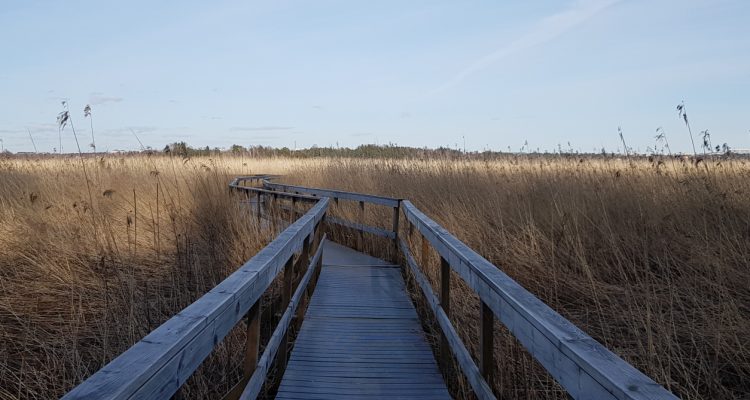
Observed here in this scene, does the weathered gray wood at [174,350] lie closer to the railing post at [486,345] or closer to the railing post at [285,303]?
the railing post at [486,345]

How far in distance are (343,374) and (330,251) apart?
530cm

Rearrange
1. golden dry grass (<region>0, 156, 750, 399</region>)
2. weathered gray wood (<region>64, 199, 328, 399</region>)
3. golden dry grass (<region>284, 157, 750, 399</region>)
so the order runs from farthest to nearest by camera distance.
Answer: golden dry grass (<region>0, 156, 750, 399</region>) → golden dry grass (<region>284, 157, 750, 399</region>) → weathered gray wood (<region>64, 199, 328, 399</region>)

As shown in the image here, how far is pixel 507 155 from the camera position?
1480 cm

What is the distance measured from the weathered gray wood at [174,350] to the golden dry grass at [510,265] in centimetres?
150

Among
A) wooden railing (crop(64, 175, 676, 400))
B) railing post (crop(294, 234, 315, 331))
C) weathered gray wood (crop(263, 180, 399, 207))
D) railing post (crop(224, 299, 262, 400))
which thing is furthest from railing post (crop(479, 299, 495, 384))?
weathered gray wood (crop(263, 180, 399, 207))

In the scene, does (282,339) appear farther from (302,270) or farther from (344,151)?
(344,151)

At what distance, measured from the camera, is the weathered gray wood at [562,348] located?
1.24 meters

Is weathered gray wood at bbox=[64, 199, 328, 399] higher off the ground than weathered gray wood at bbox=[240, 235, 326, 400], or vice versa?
weathered gray wood at bbox=[64, 199, 328, 399]

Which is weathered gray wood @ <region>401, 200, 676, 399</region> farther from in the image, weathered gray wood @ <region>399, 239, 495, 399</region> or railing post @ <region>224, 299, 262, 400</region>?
railing post @ <region>224, 299, 262, 400</region>

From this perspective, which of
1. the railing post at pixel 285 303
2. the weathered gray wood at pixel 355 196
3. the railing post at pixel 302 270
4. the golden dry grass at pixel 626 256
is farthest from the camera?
the weathered gray wood at pixel 355 196

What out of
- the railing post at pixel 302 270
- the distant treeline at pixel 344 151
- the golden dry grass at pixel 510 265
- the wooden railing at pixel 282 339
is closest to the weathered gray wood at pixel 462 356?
the wooden railing at pixel 282 339

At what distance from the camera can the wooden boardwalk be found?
135 inches

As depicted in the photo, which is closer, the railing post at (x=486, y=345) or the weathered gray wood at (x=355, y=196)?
the railing post at (x=486, y=345)

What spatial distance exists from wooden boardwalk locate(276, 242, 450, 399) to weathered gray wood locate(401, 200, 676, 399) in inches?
48.8
